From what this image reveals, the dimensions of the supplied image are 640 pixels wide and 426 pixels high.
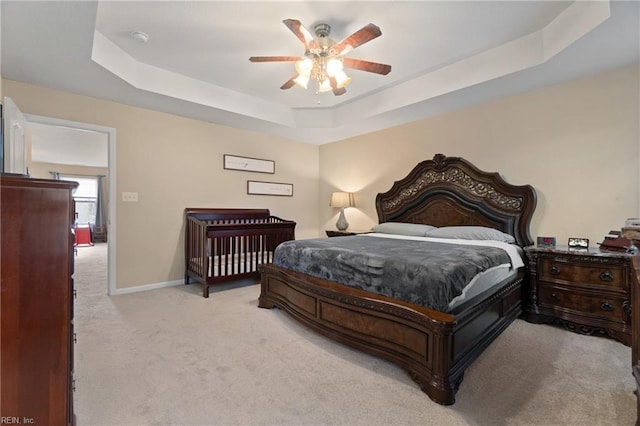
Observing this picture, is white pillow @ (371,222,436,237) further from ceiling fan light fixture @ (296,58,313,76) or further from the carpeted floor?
ceiling fan light fixture @ (296,58,313,76)

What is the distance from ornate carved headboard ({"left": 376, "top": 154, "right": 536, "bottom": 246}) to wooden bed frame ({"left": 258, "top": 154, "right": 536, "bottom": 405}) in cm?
1

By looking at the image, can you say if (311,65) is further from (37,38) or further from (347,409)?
(347,409)

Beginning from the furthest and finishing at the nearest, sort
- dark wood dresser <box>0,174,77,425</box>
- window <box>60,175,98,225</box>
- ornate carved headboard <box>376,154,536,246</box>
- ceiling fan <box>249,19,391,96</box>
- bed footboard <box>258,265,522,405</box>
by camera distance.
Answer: window <box>60,175,98,225</box>, ornate carved headboard <box>376,154,536,246</box>, ceiling fan <box>249,19,391,96</box>, bed footboard <box>258,265,522,405</box>, dark wood dresser <box>0,174,77,425</box>

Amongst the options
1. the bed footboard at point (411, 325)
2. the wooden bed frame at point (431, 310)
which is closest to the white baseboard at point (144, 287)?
the wooden bed frame at point (431, 310)

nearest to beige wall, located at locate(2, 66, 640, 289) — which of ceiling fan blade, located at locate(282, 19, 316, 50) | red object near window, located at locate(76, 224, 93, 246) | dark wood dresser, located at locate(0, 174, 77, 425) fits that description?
ceiling fan blade, located at locate(282, 19, 316, 50)

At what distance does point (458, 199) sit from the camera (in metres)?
3.64

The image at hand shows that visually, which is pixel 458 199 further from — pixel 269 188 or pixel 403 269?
pixel 269 188

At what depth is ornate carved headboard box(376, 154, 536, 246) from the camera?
3178 mm

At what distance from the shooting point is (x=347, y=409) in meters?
1.49

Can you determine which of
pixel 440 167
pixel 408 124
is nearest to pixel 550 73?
pixel 440 167

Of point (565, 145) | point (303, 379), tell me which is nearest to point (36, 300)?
point (303, 379)

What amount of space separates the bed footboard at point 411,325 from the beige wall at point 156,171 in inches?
90.0

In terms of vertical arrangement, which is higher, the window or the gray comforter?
the window

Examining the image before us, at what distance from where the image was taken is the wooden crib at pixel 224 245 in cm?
349
